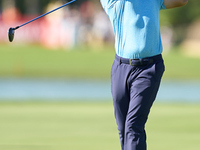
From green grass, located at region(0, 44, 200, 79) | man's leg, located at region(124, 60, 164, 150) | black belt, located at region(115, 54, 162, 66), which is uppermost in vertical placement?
black belt, located at region(115, 54, 162, 66)

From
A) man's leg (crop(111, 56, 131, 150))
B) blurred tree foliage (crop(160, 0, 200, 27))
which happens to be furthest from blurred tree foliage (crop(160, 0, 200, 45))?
man's leg (crop(111, 56, 131, 150))

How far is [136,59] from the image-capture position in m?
5.28

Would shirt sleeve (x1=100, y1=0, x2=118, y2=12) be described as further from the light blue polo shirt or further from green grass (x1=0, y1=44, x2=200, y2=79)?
green grass (x1=0, y1=44, x2=200, y2=79)

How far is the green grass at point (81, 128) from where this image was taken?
298 inches

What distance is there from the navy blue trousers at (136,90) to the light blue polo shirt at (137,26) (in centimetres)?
10

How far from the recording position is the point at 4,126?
9516 mm

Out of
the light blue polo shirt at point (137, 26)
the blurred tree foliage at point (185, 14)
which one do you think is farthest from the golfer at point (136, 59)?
the blurred tree foliage at point (185, 14)

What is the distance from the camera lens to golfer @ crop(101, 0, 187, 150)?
522 centimetres

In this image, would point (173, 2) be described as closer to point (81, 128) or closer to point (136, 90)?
point (136, 90)

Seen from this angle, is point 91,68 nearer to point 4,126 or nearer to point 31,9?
point 4,126

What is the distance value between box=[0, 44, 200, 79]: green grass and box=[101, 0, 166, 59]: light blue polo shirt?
17039 millimetres

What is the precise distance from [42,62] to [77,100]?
11.1 meters

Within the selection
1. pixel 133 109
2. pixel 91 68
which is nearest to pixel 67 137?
pixel 133 109

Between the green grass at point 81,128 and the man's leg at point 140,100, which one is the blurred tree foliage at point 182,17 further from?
the man's leg at point 140,100
